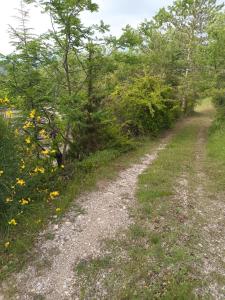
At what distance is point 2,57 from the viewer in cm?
683

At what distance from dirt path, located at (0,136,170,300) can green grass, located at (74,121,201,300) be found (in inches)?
9.7

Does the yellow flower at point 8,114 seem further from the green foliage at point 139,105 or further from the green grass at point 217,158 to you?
the green foliage at point 139,105

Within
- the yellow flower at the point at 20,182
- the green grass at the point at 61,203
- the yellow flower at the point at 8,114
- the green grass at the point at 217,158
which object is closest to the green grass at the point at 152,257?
the green grass at the point at 61,203

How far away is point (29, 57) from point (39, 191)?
357 centimetres

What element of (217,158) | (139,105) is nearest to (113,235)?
(217,158)

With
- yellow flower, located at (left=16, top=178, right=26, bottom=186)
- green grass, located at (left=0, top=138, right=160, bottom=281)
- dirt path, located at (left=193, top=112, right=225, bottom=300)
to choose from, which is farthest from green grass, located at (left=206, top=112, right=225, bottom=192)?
yellow flower, located at (left=16, top=178, right=26, bottom=186)

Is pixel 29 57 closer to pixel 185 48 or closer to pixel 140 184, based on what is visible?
pixel 140 184

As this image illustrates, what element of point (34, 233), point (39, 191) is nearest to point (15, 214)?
point (34, 233)

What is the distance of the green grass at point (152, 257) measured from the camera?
384cm

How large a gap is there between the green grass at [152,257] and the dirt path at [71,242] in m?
0.25

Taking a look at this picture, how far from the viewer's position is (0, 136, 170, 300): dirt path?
13.1 ft

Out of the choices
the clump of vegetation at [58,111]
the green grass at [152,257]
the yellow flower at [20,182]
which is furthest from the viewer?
the clump of vegetation at [58,111]

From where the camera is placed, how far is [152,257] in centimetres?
444

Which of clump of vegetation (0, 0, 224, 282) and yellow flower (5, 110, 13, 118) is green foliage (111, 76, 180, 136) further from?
yellow flower (5, 110, 13, 118)
